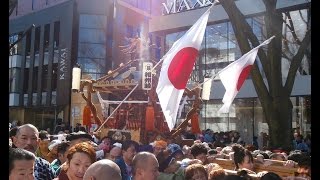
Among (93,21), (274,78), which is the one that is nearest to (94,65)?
(93,21)

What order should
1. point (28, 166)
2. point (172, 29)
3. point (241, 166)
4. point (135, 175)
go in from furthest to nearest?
point (172, 29) < point (241, 166) < point (135, 175) < point (28, 166)

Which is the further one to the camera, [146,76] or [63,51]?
[63,51]

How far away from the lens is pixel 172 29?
22484 millimetres

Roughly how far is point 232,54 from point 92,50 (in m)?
11.6

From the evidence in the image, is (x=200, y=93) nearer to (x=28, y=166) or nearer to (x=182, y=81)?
(x=182, y=81)

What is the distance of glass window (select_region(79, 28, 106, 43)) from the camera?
92.1ft

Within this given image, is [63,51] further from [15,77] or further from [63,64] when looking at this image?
[15,77]

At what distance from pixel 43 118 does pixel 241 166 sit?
2664cm

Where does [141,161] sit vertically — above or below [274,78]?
below

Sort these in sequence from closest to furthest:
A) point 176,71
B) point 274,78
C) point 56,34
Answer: point 176,71
point 274,78
point 56,34

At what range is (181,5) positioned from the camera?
74.4ft

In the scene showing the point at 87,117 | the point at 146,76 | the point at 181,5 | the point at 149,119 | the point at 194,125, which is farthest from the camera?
the point at 181,5

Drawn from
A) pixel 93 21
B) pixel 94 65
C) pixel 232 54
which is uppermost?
pixel 93 21
